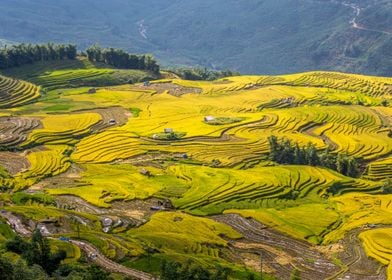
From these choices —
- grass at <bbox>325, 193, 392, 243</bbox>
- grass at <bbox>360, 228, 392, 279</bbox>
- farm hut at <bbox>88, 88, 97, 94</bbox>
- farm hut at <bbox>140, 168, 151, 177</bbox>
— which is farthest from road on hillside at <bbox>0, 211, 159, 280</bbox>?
farm hut at <bbox>88, 88, 97, 94</bbox>

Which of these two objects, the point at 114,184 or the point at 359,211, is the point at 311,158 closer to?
the point at 359,211

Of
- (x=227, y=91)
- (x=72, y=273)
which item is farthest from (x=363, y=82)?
(x=72, y=273)

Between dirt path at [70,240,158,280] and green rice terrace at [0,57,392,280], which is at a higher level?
green rice terrace at [0,57,392,280]

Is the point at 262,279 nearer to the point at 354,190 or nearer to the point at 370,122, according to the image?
the point at 354,190

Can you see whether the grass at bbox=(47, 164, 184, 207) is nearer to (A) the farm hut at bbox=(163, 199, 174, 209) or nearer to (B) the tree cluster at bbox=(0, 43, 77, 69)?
(A) the farm hut at bbox=(163, 199, 174, 209)

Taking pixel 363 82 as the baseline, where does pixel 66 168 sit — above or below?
below

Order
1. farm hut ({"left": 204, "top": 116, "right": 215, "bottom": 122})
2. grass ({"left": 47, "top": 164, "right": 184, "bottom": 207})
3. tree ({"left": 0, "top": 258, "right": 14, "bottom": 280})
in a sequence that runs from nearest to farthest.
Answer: tree ({"left": 0, "top": 258, "right": 14, "bottom": 280}) < grass ({"left": 47, "top": 164, "right": 184, "bottom": 207}) < farm hut ({"left": 204, "top": 116, "right": 215, "bottom": 122})

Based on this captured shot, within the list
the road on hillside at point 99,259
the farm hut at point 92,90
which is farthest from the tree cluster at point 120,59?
the road on hillside at point 99,259
